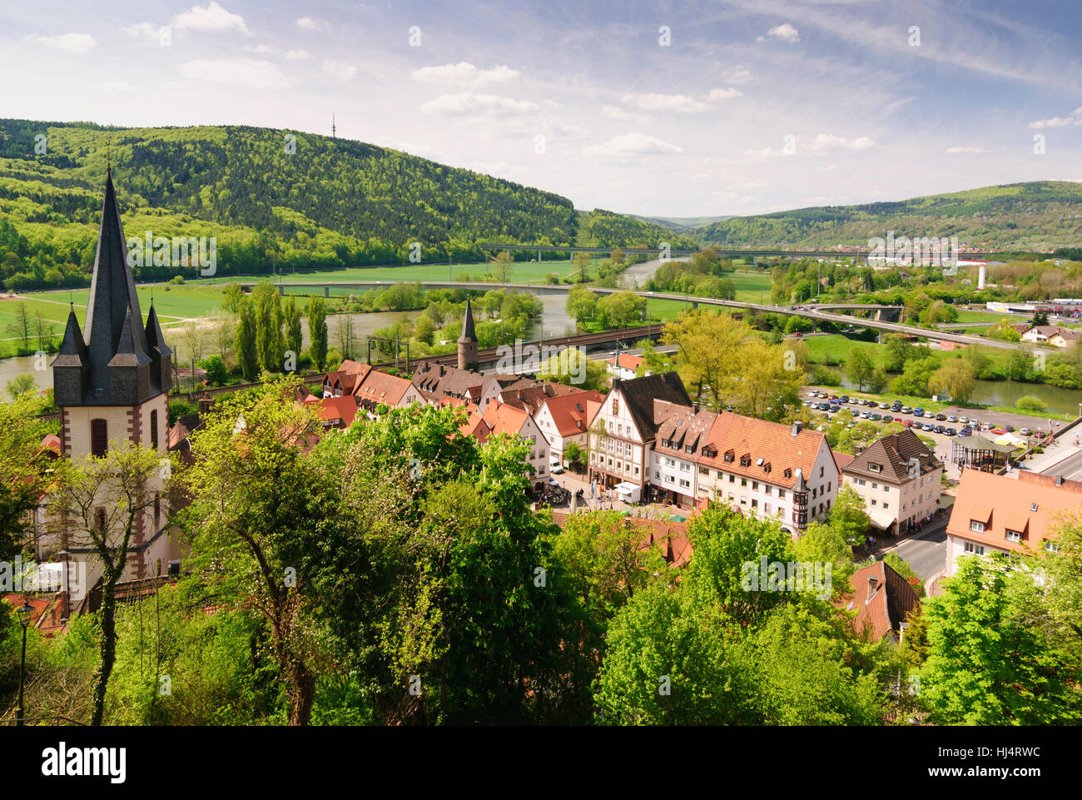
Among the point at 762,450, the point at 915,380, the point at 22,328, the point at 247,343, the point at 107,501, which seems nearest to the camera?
the point at 107,501

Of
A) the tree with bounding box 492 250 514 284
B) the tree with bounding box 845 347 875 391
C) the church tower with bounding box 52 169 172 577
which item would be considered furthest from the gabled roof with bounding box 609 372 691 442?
the tree with bounding box 492 250 514 284

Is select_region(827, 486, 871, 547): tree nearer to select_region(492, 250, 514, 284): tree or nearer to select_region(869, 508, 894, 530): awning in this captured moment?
select_region(869, 508, 894, 530): awning

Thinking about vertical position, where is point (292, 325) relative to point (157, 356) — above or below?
above

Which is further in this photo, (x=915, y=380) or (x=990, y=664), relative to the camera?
(x=915, y=380)

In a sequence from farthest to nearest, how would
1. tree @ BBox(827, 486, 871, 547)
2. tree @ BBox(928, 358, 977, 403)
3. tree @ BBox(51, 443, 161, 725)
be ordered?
tree @ BBox(928, 358, 977, 403)
tree @ BBox(827, 486, 871, 547)
tree @ BBox(51, 443, 161, 725)

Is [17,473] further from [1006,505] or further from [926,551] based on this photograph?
[926,551]

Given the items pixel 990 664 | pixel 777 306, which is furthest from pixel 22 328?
pixel 777 306

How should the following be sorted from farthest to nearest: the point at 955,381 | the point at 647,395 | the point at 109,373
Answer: the point at 955,381 → the point at 647,395 → the point at 109,373
